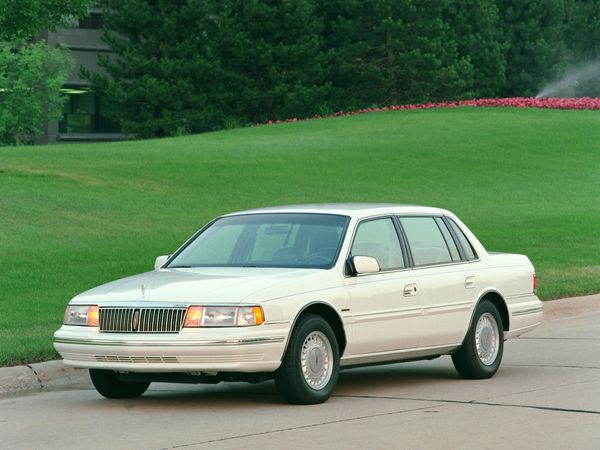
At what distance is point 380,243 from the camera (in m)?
11.3

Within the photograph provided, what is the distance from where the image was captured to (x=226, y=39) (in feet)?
218

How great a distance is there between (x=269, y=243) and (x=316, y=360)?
53.5 inches

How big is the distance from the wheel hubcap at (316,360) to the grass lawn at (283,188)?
10.1 ft

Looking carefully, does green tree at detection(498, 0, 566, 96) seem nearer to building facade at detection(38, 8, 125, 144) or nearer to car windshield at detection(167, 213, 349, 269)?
building facade at detection(38, 8, 125, 144)

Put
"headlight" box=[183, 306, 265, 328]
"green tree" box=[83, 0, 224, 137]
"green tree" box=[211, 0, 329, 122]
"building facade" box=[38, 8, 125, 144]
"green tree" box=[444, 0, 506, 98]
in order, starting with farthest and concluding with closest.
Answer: "building facade" box=[38, 8, 125, 144] → "green tree" box=[444, 0, 506, 98] → "green tree" box=[211, 0, 329, 122] → "green tree" box=[83, 0, 224, 137] → "headlight" box=[183, 306, 265, 328]

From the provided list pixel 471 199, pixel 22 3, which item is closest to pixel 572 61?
pixel 471 199

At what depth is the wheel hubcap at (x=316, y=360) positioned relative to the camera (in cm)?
1008

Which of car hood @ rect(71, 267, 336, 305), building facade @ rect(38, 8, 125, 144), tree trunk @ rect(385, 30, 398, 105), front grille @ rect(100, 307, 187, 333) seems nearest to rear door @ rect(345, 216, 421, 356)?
car hood @ rect(71, 267, 336, 305)

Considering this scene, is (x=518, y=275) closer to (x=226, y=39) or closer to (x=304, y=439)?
(x=304, y=439)

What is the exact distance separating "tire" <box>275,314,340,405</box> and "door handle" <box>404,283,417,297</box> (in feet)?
3.55

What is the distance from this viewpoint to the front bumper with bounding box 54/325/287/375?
9.64 metres

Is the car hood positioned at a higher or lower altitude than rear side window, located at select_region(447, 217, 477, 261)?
lower

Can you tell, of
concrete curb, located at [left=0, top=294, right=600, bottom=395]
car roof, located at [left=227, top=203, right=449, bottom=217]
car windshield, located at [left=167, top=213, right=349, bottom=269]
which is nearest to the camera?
car windshield, located at [left=167, top=213, right=349, bottom=269]

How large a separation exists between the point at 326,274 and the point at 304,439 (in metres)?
2.10
